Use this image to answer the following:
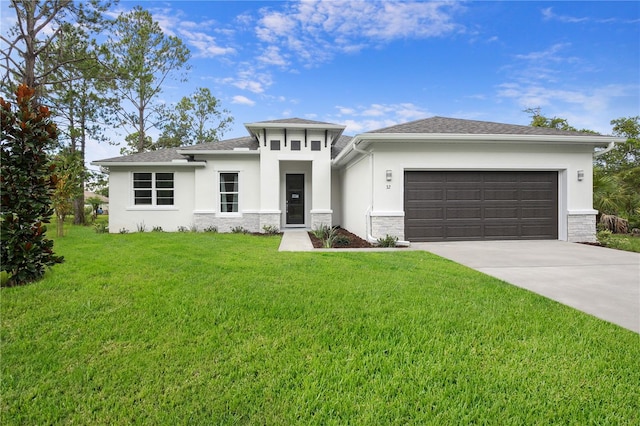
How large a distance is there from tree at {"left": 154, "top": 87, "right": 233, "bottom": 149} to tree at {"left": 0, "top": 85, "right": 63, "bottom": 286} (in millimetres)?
21621

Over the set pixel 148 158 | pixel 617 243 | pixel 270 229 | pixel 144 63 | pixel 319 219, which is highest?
pixel 144 63

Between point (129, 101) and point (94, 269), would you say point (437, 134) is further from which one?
point (129, 101)

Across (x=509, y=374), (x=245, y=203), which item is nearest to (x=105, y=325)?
(x=509, y=374)

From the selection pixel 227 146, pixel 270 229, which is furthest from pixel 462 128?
pixel 227 146

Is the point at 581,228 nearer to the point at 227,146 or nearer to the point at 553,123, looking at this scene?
the point at 553,123

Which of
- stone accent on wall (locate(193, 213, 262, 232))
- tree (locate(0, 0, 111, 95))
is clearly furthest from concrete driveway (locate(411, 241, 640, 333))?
tree (locate(0, 0, 111, 95))

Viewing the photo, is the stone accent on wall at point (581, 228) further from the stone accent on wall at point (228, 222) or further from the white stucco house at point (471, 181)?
the stone accent on wall at point (228, 222)

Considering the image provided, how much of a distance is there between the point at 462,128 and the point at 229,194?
933 centimetres

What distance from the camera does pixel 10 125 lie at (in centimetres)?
473

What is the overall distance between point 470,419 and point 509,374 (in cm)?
71

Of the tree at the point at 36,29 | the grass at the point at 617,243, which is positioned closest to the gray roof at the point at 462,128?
the grass at the point at 617,243

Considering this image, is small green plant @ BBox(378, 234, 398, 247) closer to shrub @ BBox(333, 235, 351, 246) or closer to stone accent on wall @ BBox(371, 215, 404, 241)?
stone accent on wall @ BBox(371, 215, 404, 241)

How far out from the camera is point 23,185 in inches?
192

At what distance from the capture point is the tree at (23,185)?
15.5 ft
